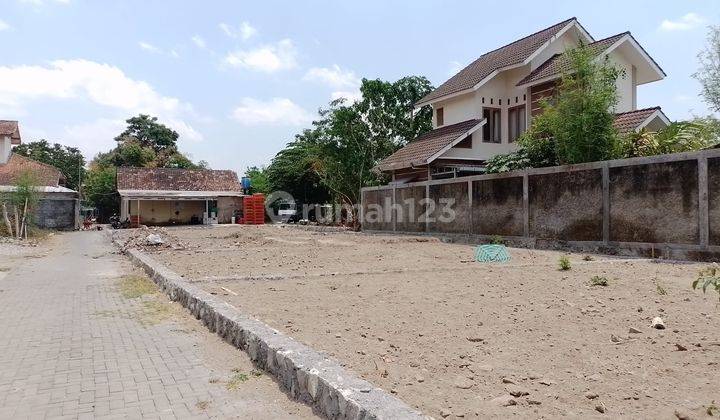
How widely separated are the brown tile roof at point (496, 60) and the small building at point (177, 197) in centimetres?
2139

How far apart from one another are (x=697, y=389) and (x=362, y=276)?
20.1 feet

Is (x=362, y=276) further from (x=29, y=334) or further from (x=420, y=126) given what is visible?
(x=420, y=126)

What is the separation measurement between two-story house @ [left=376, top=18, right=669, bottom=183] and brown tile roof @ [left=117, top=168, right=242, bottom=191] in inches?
865

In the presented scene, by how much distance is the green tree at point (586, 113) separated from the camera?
12945 millimetres

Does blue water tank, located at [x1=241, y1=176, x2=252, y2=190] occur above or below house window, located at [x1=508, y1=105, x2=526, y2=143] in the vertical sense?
below

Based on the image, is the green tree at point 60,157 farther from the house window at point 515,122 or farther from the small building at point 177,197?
the house window at point 515,122

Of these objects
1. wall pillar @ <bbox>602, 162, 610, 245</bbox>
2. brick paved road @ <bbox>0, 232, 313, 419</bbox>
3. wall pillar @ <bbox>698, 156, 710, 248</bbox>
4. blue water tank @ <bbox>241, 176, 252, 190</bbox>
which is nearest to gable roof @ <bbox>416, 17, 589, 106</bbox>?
wall pillar @ <bbox>602, 162, 610, 245</bbox>

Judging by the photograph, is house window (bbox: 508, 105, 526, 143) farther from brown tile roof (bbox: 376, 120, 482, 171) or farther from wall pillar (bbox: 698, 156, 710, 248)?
wall pillar (bbox: 698, 156, 710, 248)

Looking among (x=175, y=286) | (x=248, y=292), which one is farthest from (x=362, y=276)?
(x=175, y=286)

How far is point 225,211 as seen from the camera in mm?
41125

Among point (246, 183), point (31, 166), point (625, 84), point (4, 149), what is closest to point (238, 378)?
point (625, 84)

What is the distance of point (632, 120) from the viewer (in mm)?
15922

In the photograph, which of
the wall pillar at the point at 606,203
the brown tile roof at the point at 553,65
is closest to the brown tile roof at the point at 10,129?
the brown tile roof at the point at 553,65

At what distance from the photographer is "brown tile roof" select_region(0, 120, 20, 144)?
3816 cm
